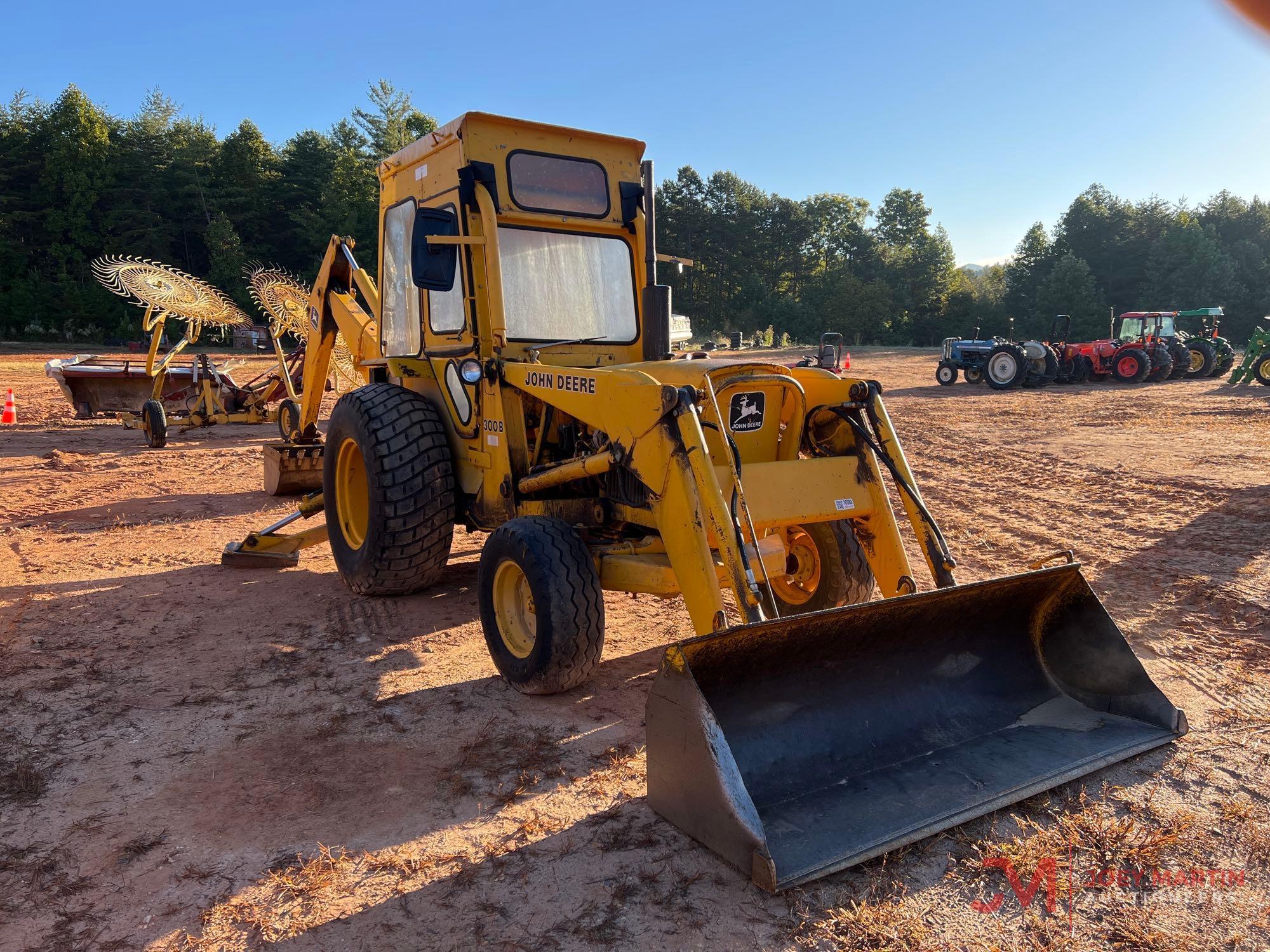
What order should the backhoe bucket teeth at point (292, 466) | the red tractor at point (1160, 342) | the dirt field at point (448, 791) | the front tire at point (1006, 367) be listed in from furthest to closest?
the red tractor at point (1160, 342) < the front tire at point (1006, 367) < the backhoe bucket teeth at point (292, 466) < the dirt field at point (448, 791)

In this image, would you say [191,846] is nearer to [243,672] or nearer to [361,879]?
[361,879]

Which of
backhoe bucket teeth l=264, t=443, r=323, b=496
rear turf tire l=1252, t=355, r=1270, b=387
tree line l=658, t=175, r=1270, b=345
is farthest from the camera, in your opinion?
tree line l=658, t=175, r=1270, b=345

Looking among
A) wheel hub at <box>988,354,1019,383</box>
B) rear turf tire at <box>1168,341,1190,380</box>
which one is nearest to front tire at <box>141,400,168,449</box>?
wheel hub at <box>988,354,1019,383</box>

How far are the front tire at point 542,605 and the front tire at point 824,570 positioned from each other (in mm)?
1205

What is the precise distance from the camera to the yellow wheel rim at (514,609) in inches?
165

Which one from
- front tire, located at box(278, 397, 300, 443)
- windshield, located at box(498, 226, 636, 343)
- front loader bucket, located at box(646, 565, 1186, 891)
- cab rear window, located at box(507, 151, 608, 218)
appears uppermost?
cab rear window, located at box(507, 151, 608, 218)

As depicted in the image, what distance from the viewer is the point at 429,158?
5.23 m

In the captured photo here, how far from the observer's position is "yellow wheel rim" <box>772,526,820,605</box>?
4613 millimetres

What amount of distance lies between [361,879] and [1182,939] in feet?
8.24

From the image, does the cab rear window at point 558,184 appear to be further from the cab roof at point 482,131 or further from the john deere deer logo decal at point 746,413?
the john deere deer logo decal at point 746,413

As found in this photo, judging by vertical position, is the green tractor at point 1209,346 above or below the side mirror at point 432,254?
below

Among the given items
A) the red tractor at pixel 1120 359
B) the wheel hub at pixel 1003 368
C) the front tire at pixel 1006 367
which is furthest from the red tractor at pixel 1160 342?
the wheel hub at pixel 1003 368

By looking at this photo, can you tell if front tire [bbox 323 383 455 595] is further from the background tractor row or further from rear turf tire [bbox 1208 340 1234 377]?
rear turf tire [bbox 1208 340 1234 377]

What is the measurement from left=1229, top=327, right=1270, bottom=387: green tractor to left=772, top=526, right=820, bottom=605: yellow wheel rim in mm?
22672
